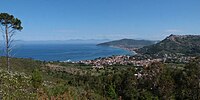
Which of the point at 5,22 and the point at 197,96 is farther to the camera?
the point at 197,96

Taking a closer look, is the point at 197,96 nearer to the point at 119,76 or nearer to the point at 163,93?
the point at 163,93

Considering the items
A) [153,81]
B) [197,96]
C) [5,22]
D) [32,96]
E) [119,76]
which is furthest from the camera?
[119,76]

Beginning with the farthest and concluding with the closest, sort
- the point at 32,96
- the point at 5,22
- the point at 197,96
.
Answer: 1. the point at 197,96
2. the point at 5,22
3. the point at 32,96

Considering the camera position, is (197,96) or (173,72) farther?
(173,72)

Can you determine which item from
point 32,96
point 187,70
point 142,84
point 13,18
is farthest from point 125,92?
point 32,96

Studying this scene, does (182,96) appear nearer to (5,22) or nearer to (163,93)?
(163,93)

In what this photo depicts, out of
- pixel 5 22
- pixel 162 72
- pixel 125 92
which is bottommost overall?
pixel 125 92

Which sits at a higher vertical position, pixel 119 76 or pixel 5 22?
pixel 5 22

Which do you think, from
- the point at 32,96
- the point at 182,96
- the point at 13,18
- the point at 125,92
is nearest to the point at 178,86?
the point at 182,96

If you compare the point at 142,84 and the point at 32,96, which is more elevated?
the point at 32,96
